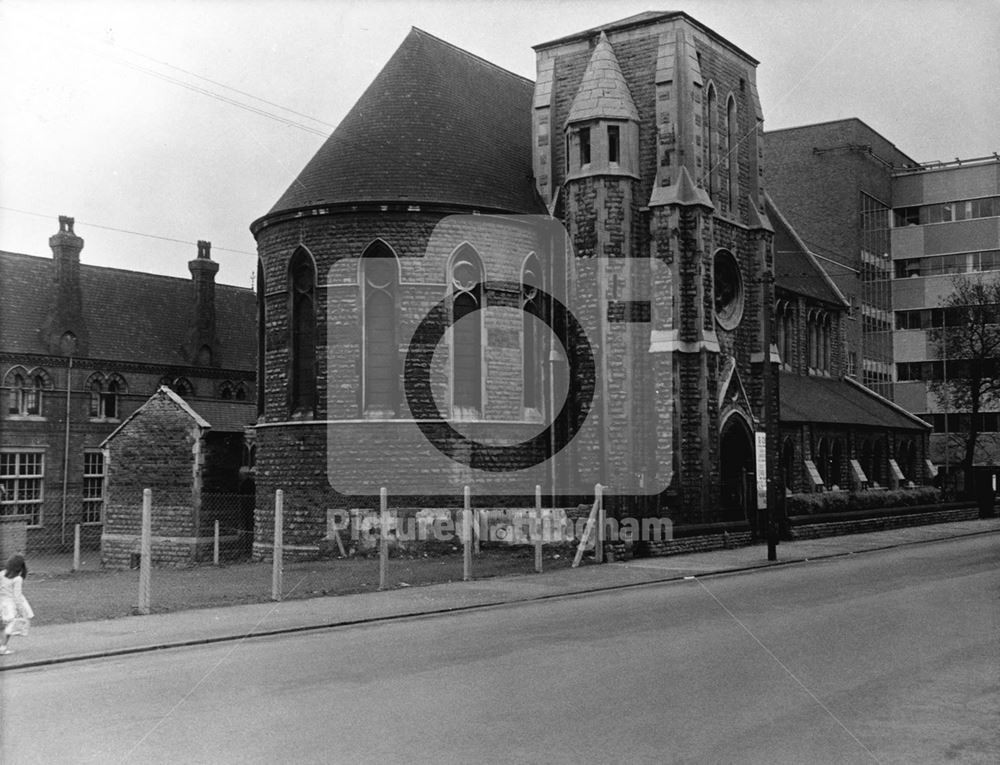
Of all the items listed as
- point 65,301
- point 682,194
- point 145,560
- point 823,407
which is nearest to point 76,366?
point 65,301

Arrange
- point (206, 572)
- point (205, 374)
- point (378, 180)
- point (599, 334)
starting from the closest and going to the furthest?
1. point (206, 572)
2. point (378, 180)
3. point (599, 334)
4. point (205, 374)

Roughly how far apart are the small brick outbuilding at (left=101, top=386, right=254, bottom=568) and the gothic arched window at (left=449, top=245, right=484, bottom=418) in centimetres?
853

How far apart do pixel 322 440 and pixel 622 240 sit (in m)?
9.53

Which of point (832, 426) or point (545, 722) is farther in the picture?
point (832, 426)

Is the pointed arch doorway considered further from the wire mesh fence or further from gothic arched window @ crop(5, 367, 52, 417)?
gothic arched window @ crop(5, 367, 52, 417)

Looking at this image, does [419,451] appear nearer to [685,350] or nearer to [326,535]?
[326,535]

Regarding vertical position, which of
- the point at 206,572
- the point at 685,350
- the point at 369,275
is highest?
the point at 369,275

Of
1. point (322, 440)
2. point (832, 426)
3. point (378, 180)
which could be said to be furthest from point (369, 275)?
point (832, 426)

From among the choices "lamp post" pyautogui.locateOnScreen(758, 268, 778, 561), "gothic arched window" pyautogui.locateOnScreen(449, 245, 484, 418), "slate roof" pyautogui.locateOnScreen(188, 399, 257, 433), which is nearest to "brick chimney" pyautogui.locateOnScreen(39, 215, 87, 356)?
"slate roof" pyautogui.locateOnScreen(188, 399, 257, 433)

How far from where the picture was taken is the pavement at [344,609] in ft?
39.3

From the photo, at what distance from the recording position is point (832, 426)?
1526 inches

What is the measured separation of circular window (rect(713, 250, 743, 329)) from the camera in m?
29.9

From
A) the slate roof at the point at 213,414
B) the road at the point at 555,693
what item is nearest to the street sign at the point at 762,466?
the road at the point at 555,693

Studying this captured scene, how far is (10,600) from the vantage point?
1155cm
